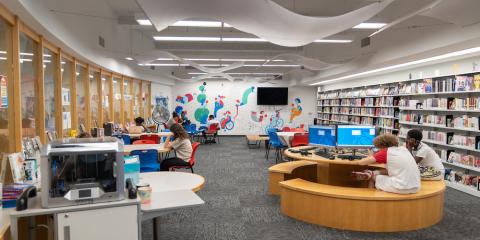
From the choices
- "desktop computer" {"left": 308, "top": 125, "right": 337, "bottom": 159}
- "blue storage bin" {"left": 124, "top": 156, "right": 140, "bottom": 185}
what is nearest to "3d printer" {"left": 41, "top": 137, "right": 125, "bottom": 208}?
"blue storage bin" {"left": 124, "top": 156, "right": 140, "bottom": 185}

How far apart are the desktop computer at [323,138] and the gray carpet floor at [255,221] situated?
1158mm

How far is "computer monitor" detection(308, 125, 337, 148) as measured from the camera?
17.5 ft

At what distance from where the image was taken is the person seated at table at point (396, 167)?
3979 mm

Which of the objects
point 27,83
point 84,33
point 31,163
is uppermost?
point 84,33

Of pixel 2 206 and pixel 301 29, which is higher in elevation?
pixel 301 29

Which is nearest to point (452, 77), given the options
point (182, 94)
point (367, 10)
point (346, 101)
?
point (367, 10)

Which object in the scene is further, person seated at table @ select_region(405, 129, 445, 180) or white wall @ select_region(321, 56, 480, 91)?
white wall @ select_region(321, 56, 480, 91)

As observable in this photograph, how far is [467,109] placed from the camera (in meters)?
6.19

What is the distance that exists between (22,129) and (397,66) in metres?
7.78

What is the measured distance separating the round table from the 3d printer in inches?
24.9

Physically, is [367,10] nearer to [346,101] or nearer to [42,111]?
[42,111]

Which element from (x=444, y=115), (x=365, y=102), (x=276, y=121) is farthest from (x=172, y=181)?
(x=276, y=121)

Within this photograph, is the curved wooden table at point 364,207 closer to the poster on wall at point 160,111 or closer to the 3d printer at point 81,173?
the 3d printer at point 81,173

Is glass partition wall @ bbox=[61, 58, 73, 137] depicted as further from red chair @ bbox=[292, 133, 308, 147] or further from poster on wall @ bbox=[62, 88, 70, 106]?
red chair @ bbox=[292, 133, 308, 147]
